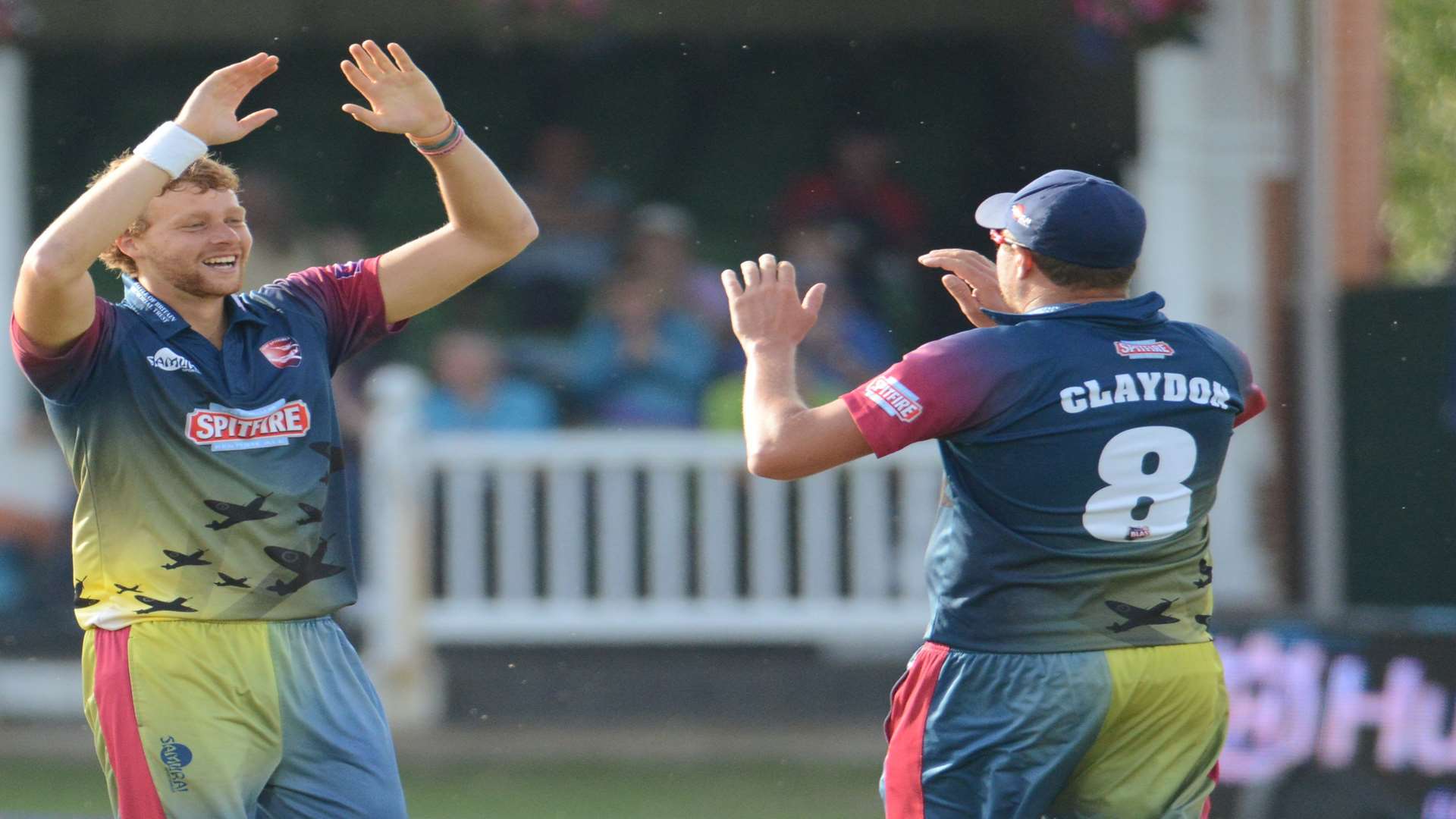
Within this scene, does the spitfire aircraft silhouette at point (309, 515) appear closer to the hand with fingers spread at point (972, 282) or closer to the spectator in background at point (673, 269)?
the hand with fingers spread at point (972, 282)

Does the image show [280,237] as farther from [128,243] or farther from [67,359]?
[67,359]

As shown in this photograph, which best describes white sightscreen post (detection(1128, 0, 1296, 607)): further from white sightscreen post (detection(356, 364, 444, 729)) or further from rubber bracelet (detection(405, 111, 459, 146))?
rubber bracelet (detection(405, 111, 459, 146))

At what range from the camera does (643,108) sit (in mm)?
10633

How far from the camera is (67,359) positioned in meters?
3.40

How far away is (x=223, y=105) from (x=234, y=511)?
2.54 ft

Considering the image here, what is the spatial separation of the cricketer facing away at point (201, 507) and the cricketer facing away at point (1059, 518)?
0.93 meters

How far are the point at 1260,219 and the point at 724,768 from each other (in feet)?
12.1

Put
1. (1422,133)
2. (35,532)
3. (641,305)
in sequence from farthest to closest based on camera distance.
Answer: (1422,133) → (641,305) → (35,532)

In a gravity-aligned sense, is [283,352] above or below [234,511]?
above

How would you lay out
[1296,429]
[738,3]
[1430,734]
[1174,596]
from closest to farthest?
[1174,596] < [1430,734] < [1296,429] < [738,3]

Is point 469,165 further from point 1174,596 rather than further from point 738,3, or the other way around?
point 738,3

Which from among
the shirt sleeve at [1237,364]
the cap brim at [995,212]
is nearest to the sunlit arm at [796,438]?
the cap brim at [995,212]

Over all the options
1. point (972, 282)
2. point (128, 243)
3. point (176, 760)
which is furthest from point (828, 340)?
point (176, 760)

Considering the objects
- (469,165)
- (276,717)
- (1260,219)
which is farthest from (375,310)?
(1260,219)
